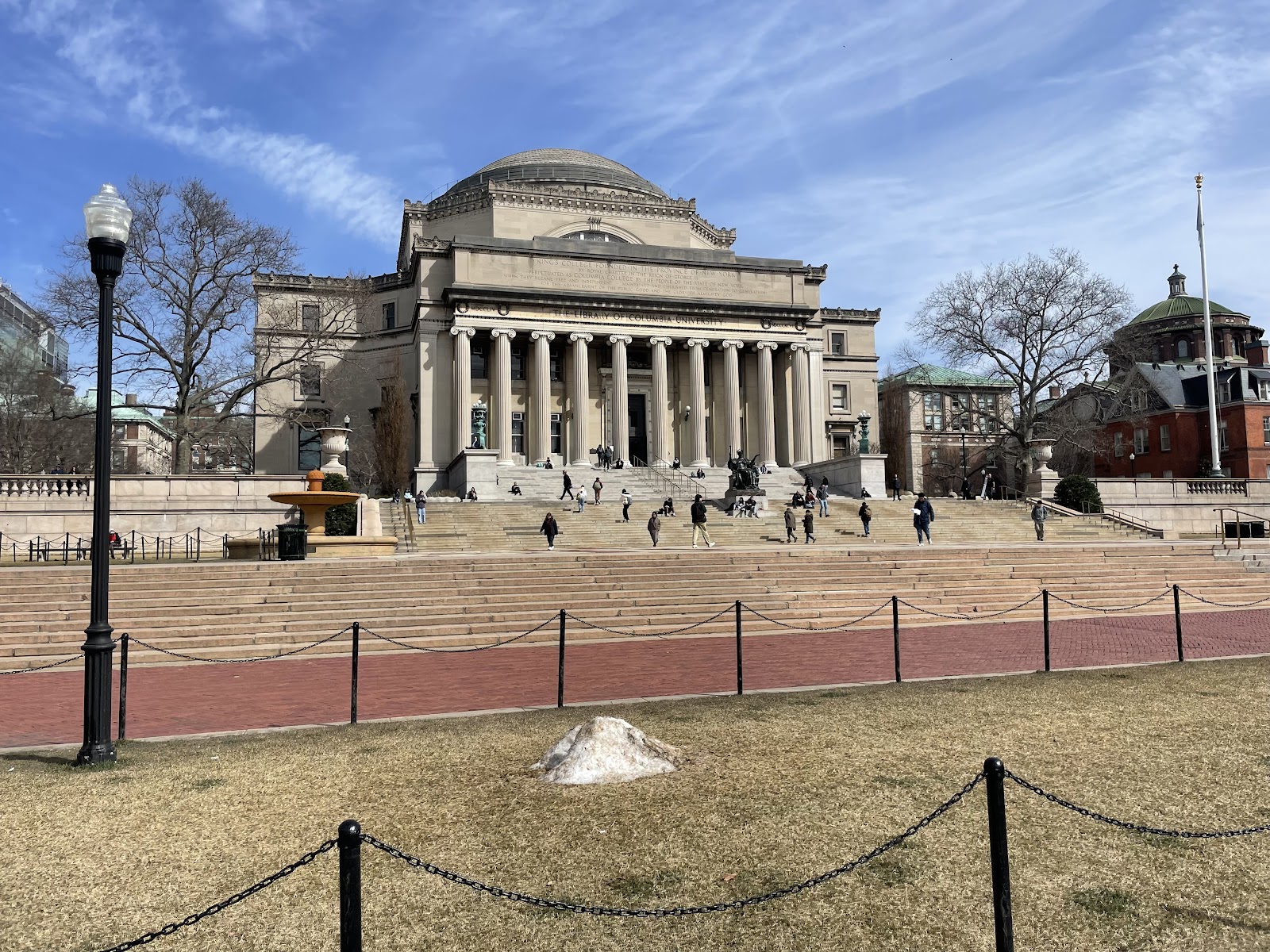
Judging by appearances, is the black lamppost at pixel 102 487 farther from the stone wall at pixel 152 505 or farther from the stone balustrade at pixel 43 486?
the stone balustrade at pixel 43 486

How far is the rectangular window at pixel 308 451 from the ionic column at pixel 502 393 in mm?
16297

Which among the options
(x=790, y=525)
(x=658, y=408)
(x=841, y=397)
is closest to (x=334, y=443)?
(x=790, y=525)

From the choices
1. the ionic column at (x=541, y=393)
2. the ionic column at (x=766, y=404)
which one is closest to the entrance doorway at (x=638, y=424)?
the ionic column at (x=541, y=393)

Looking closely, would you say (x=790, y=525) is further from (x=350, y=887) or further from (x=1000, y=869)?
(x=350, y=887)

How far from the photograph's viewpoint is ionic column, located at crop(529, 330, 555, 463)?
53.4 m

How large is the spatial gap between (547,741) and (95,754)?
4.21 meters

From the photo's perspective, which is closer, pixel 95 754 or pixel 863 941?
pixel 863 941

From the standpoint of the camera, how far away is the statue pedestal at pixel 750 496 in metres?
40.6

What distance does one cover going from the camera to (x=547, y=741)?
880 centimetres

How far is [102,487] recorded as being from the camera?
8633 millimetres

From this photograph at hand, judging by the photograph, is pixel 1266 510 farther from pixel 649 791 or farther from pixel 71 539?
pixel 71 539

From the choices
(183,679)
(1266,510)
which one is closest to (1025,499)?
(1266,510)

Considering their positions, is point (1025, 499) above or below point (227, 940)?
above

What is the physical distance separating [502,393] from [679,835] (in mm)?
47887
